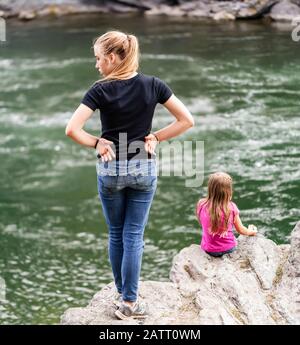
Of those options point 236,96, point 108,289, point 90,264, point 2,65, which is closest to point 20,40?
point 2,65

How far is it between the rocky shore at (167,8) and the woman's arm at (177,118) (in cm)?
2203

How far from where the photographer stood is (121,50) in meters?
4.37

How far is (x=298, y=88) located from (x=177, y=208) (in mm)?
7085

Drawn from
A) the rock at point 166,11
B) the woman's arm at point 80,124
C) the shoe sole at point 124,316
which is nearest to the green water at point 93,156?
the shoe sole at point 124,316

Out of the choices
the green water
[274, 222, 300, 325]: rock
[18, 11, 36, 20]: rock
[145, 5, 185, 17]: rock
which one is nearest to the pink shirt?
[274, 222, 300, 325]: rock

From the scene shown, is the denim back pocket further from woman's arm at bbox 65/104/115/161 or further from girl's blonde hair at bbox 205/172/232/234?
girl's blonde hair at bbox 205/172/232/234

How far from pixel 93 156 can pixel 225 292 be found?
8124 mm

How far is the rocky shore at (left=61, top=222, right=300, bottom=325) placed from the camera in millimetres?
5020

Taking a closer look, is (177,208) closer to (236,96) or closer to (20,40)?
(236,96)

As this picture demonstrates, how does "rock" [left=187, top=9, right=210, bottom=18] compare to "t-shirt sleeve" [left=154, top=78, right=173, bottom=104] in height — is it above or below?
below

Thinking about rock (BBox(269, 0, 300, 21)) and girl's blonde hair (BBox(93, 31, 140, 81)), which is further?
rock (BBox(269, 0, 300, 21))

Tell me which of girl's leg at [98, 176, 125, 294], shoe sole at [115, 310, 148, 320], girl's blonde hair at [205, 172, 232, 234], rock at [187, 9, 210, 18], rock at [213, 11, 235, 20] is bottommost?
rock at [187, 9, 210, 18]

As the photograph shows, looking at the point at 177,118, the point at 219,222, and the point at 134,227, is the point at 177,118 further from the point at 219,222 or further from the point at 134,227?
the point at 219,222

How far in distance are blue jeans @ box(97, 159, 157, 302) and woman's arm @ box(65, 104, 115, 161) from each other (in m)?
0.10
